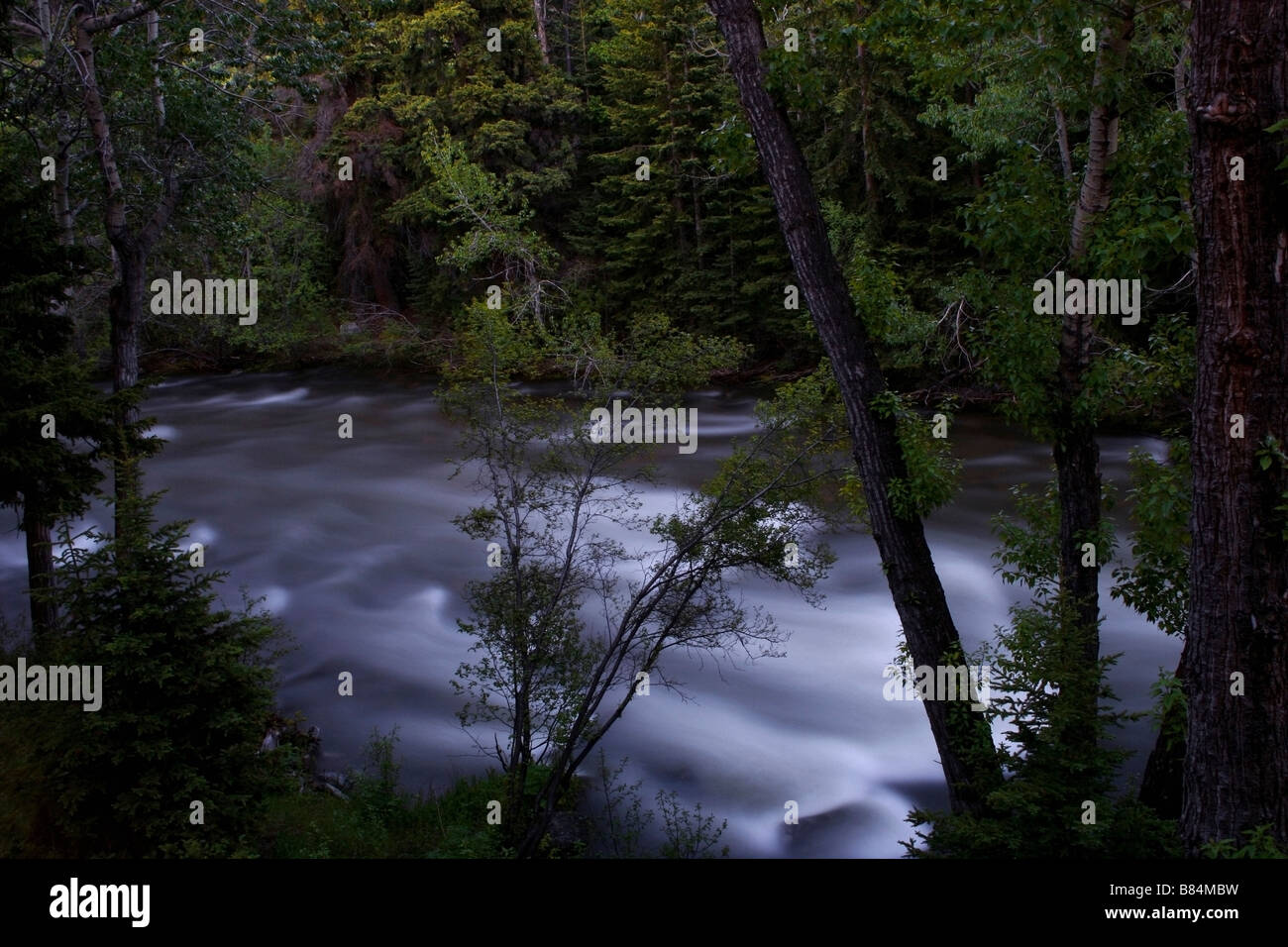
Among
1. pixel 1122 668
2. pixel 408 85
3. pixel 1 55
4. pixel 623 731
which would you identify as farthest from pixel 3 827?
pixel 408 85

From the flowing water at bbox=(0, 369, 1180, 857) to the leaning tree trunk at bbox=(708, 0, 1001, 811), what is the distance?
3.58m

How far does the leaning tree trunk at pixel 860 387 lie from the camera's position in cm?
696

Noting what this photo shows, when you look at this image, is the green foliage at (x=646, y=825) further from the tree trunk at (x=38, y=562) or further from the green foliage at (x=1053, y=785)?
the tree trunk at (x=38, y=562)

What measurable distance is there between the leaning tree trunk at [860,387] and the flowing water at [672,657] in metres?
3.58

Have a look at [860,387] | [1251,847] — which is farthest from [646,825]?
[1251,847]

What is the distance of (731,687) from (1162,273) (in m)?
12.5

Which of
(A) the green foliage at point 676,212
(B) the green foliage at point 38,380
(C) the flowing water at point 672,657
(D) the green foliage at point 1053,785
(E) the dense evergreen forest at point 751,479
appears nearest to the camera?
(E) the dense evergreen forest at point 751,479

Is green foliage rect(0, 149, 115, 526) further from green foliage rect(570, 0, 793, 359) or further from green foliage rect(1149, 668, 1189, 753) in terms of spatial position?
green foliage rect(570, 0, 793, 359)

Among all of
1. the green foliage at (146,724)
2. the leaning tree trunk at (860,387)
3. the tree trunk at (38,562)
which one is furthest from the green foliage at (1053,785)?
the tree trunk at (38,562)

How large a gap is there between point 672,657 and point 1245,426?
28.5 feet

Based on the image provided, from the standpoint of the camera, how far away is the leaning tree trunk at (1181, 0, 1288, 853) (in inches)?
190

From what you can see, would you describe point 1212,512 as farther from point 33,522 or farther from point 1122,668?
point 33,522

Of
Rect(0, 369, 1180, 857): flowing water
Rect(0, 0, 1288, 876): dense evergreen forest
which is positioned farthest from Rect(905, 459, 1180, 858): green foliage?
Rect(0, 369, 1180, 857): flowing water

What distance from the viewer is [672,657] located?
41.9ft
